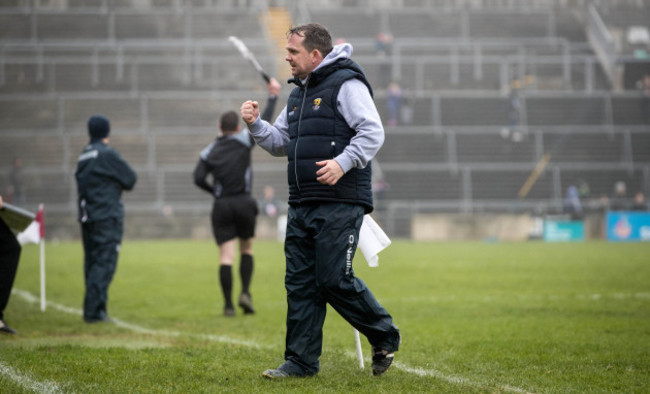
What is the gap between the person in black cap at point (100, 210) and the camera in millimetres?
10711

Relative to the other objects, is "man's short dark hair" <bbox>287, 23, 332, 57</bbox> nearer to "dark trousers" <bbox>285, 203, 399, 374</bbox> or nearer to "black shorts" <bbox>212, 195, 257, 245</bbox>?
"dark trousers" <bbox>285, 203, 399, 374</bbox>

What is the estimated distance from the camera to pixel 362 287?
21.0 ft

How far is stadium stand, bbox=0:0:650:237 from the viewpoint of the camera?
34.2 m

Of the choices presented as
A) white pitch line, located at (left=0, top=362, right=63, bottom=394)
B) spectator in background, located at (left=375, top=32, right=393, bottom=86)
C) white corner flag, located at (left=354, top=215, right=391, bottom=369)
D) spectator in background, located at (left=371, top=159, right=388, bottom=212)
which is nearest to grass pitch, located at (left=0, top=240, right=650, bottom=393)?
white pitch line, located at (left=0, top=362, right=63, bottom=394)

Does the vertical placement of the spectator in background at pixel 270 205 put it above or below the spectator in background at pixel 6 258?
below

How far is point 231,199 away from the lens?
11555mm

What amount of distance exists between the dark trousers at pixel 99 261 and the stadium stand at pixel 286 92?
2080 centimetres

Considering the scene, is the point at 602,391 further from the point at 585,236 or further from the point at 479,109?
the point at 479,109

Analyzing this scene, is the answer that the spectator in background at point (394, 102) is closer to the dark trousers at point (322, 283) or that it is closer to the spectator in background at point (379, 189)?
the spectator in background at point (379, 189)

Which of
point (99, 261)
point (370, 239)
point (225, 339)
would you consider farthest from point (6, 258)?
point (370, 239)

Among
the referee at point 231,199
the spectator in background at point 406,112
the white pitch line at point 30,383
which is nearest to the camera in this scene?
the white pitch line at point 30,383

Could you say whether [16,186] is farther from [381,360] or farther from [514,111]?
[381,360]

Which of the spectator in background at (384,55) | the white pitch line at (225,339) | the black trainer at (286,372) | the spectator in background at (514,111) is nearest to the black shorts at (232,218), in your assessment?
the white pitch line at (225,339)

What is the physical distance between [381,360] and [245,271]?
529cm
